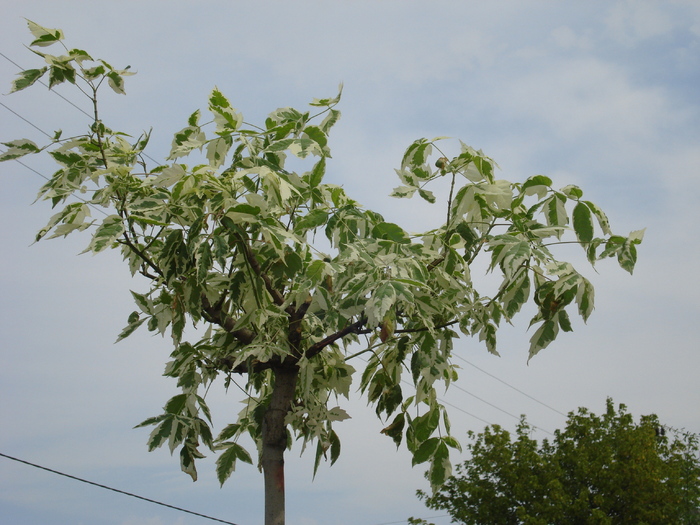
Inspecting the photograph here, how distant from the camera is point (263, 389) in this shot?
12.8ft

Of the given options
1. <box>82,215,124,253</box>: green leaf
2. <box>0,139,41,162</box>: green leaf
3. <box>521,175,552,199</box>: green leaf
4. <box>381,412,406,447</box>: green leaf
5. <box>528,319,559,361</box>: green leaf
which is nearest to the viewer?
<box>82,215,124,253</box>: green leaf

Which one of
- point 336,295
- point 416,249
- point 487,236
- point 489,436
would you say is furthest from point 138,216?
point 489,436

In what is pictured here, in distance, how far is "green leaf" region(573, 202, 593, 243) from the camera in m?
2.74

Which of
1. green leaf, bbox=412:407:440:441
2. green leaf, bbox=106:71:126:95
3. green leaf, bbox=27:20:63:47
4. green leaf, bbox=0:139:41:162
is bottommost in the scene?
green leaf, bbox=412:407:440:441

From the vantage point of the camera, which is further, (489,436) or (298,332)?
(489,436)

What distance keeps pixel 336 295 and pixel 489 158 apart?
0.90m

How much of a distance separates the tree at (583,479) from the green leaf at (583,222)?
12.0 meters

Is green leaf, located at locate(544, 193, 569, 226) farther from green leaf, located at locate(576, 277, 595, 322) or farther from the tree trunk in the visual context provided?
the tree trunk

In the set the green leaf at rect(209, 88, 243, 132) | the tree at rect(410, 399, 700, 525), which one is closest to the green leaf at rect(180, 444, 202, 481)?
the green leaf at rect(209, 88, 243, 132)

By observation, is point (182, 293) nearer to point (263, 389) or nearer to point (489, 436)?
point (263, 389)

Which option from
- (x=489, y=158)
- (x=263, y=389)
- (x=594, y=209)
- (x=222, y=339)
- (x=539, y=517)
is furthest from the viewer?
(x=539, y=517)

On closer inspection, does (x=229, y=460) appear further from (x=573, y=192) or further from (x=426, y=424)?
(x=573, y=192)

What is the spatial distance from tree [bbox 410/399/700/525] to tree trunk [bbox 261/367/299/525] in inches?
459

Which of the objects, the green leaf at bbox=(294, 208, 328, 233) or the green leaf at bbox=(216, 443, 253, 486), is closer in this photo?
the green leaf at bbox=(294, 208, 328, 233)
